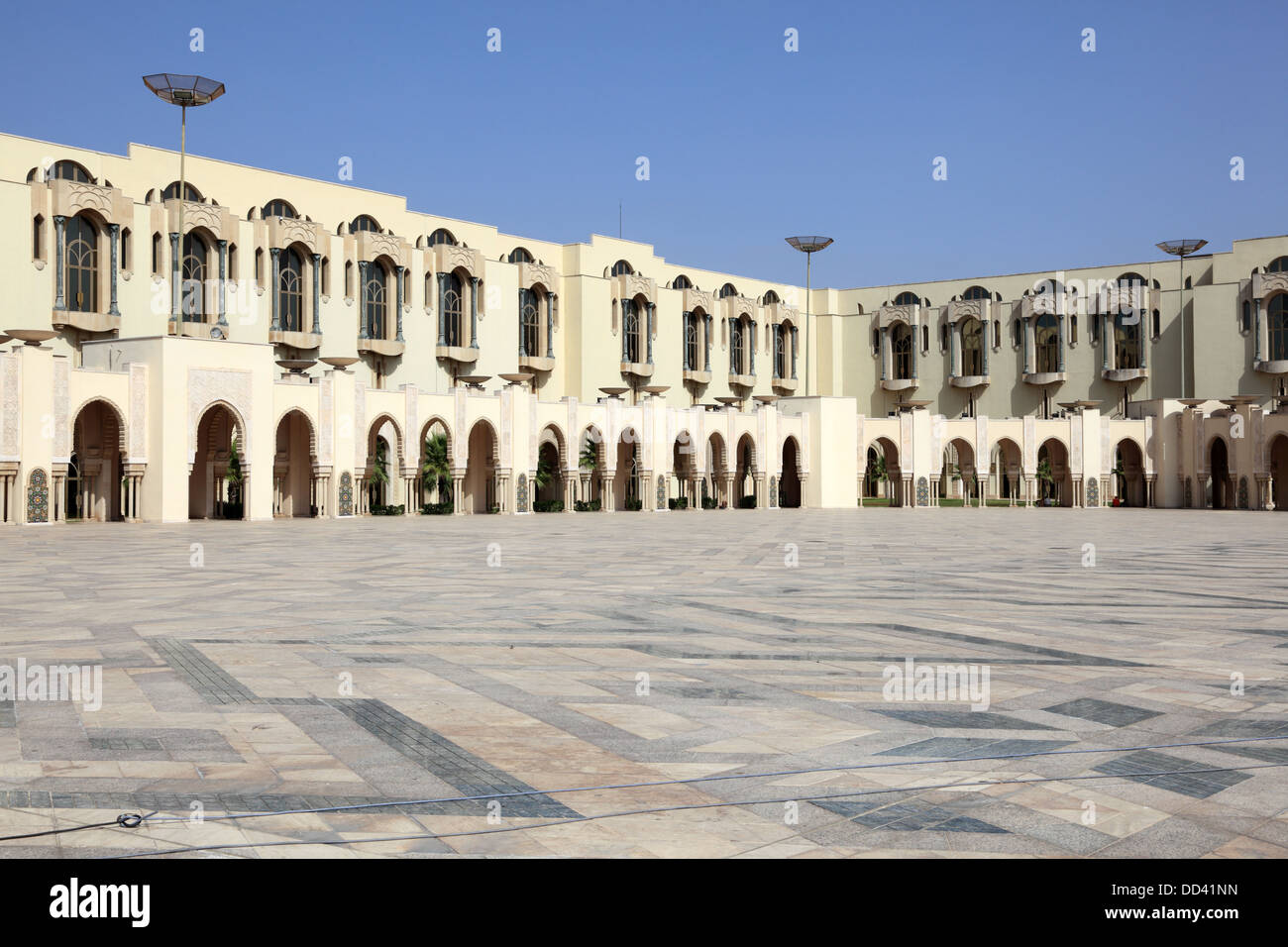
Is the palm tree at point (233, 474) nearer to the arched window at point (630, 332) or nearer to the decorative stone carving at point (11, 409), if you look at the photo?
the decorative stone carving at point (11, 409)

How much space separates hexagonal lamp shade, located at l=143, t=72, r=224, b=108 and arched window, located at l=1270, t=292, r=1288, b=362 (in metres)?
50.2

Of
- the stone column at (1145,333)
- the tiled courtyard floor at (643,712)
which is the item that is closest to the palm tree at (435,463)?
the tiled courtyard floor at (643,712)

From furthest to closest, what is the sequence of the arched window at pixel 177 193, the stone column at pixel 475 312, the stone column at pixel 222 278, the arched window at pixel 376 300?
the stone column at pixel 475 312, the arched window at pixel 376 300, the arched window at pixel 177 193, the stone column at pixel 222 278

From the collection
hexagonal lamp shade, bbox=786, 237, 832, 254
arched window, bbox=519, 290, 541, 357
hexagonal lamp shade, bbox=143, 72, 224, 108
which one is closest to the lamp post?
hexagonal lamp shade, bbox=143, 72, 224, 108

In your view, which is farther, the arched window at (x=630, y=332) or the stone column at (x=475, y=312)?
the arched window at (x=630, y=332)

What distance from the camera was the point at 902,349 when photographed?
234 feet

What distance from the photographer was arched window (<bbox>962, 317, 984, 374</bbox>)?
6825cm

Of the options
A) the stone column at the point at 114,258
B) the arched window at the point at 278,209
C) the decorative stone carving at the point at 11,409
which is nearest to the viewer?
the decorative stone carving at the point at 11,409

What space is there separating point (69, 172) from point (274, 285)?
25.2 feet

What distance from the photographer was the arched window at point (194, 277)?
41125 millimetres

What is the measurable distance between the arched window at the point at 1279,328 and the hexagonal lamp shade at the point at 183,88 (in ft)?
165

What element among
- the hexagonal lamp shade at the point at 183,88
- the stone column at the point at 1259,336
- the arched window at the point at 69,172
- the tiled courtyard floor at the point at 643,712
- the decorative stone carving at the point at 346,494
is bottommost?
the tiled courtyard floor at the point at 643,712

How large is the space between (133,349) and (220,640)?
1067 inches
